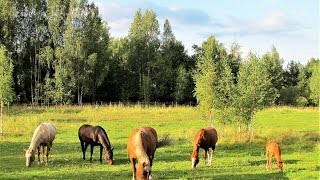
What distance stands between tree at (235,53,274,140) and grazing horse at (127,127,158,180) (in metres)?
14.9

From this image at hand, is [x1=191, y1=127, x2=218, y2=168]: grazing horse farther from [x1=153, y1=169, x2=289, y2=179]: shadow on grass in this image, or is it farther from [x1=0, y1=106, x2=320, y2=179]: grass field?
[x1=153, y1=169, x2=289, y2=179]: shadow on grass

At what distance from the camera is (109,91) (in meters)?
75.0

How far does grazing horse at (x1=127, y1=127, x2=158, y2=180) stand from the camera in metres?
13.3

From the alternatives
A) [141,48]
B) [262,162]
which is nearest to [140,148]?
[262,162]

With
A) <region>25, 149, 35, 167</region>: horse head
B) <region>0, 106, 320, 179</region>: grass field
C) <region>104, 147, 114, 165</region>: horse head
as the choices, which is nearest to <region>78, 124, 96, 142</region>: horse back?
<region>0, 106, 320, 179</region>: grass field

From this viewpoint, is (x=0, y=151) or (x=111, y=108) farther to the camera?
(x=111, y=108)

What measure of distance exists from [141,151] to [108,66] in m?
56.0

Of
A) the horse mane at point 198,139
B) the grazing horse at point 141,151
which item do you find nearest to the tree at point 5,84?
the horse mane at point 198,139

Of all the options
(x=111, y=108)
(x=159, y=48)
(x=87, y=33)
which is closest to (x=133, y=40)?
(x=159, y=48)

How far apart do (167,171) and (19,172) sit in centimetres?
675

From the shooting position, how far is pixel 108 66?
69.4 metres

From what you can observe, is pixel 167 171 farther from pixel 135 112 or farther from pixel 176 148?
pixel 135 112

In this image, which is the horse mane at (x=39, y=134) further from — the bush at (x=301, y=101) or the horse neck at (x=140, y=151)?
the bush at (x=301, y=101)

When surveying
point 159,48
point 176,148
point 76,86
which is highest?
point 159,48
